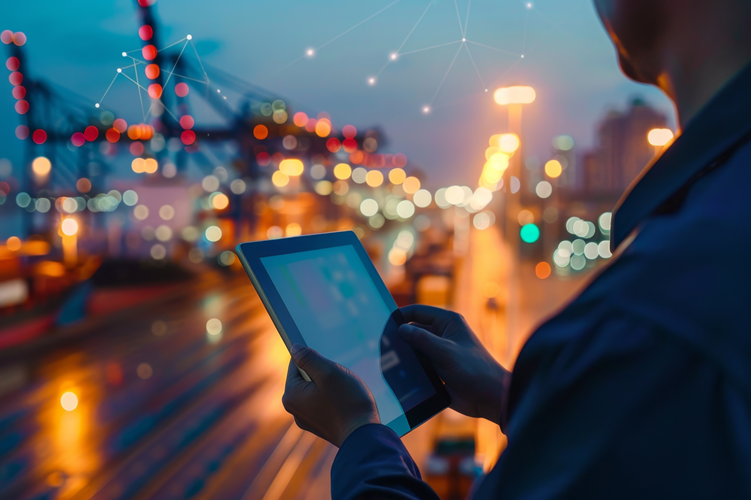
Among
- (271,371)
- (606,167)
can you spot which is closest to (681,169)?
(271,371)

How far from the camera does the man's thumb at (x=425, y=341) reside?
1.06m

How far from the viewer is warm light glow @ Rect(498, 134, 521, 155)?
6.22 m

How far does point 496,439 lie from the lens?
15.5 ft

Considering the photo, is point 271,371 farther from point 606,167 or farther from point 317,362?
point 317,362

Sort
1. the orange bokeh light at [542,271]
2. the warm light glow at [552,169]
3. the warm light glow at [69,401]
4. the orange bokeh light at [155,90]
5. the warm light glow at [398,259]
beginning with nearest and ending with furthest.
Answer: the orange bokeh light at [155,90], the warm light glow at [69,401], the warm light glow at [552,169], the orange bokeh light at [542,271], the warm light glow at [398,259]

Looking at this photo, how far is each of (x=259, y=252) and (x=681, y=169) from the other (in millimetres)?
734

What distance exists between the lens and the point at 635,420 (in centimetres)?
41

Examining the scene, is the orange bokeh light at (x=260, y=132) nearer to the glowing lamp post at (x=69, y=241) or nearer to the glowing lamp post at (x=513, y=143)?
the glowing lamp post at (x=513, y=143)

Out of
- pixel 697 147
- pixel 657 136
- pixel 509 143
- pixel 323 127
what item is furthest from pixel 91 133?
pixel 657 136

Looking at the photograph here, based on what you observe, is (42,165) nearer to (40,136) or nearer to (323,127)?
(40,136)

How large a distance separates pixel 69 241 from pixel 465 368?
13.4 meters

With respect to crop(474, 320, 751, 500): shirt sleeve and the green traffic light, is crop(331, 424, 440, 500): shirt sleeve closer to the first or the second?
crop(474, 320, 751, 500): shirt sleeve

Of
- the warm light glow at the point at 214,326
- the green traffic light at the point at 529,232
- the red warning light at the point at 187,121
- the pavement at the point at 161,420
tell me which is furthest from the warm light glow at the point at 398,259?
the red warning light at the point at 187,121

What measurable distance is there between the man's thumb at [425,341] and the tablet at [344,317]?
20mm
